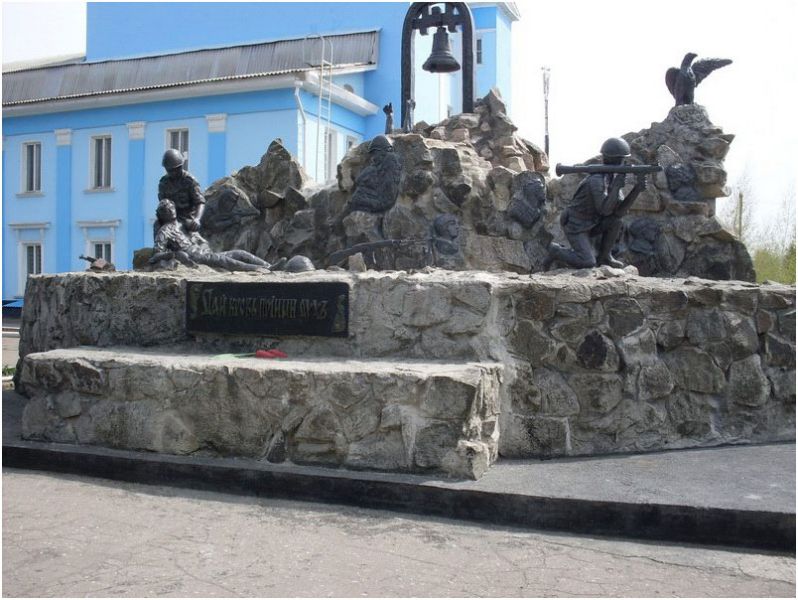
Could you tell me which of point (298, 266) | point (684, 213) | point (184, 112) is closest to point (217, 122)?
point (184, 112)

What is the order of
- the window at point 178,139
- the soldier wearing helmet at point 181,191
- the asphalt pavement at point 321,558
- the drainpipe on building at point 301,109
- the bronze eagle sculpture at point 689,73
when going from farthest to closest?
the window at point 178,139 → the drainpipe on building at point 301,109 → the bronze eagle sculpture at point 689,73 → the soldier wearing helmet at point 181,191 → the asphalt pavement at point 321,558

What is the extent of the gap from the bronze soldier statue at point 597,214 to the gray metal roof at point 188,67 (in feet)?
51.2

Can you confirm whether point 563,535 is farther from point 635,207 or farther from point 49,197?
point 49,197

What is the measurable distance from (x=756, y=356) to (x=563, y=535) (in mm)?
2219

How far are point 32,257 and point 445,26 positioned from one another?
17245 millimetres

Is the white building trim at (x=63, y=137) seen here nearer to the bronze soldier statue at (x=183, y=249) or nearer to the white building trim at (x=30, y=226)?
the white building trim at (x=30, y=226)

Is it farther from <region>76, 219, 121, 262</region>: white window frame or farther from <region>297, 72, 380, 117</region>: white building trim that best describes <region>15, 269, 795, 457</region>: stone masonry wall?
<region>76, 219, 121, 262</region>: white window frame

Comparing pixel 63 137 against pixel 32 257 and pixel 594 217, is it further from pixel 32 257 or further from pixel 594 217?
pixel 594 217

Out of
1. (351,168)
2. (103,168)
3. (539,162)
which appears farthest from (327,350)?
(103,168)

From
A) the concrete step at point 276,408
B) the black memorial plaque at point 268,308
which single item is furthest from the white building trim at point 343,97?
the concrete step at point 276,408

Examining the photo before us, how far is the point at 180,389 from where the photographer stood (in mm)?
5434

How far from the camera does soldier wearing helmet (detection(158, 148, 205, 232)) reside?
9008mm

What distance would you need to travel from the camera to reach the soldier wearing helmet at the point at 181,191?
901 cm

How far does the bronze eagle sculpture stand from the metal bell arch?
290cm
